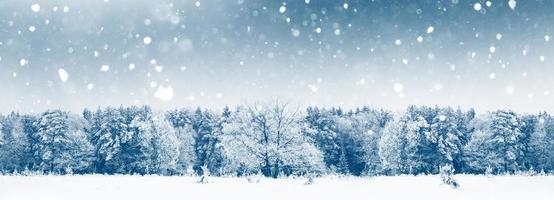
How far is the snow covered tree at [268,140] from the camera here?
1501 inches

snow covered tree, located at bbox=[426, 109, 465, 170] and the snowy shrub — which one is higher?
snow covered tree, located at bbox=[426, 109, 465, 170]

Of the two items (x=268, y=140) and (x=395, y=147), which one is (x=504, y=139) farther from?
(x=268, y=140)

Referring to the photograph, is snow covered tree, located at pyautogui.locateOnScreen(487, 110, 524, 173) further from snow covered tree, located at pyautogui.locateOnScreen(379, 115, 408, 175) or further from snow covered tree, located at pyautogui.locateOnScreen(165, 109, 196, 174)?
snow covered tree, located at pyautogui.locateOnScreen(165, 109, 196, 174)

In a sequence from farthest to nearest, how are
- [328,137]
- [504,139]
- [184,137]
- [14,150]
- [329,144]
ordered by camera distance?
[184,137] → [329,144] → [328,137] → [14,150] → [504,139]

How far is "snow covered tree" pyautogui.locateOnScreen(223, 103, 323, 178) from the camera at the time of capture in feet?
125

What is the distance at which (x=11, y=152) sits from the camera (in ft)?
209

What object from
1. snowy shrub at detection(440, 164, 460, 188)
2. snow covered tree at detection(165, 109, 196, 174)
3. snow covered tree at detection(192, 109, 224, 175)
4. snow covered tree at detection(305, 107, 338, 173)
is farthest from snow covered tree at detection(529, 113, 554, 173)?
snowy shrub at detection(440, 164, 460, 188)

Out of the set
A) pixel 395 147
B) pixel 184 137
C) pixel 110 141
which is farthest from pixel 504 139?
pixel 110 141

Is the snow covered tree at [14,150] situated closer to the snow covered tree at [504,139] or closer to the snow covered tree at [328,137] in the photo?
the snow covered tree at [328,137]

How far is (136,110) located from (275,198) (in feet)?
175

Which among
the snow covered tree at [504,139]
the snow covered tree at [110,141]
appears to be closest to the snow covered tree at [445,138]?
the snow covered tree at [504,139]

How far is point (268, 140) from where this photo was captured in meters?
39.5

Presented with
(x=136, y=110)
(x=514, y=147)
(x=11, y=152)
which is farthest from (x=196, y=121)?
(x=514, y=147)

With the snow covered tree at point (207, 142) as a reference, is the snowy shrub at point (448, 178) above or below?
below
